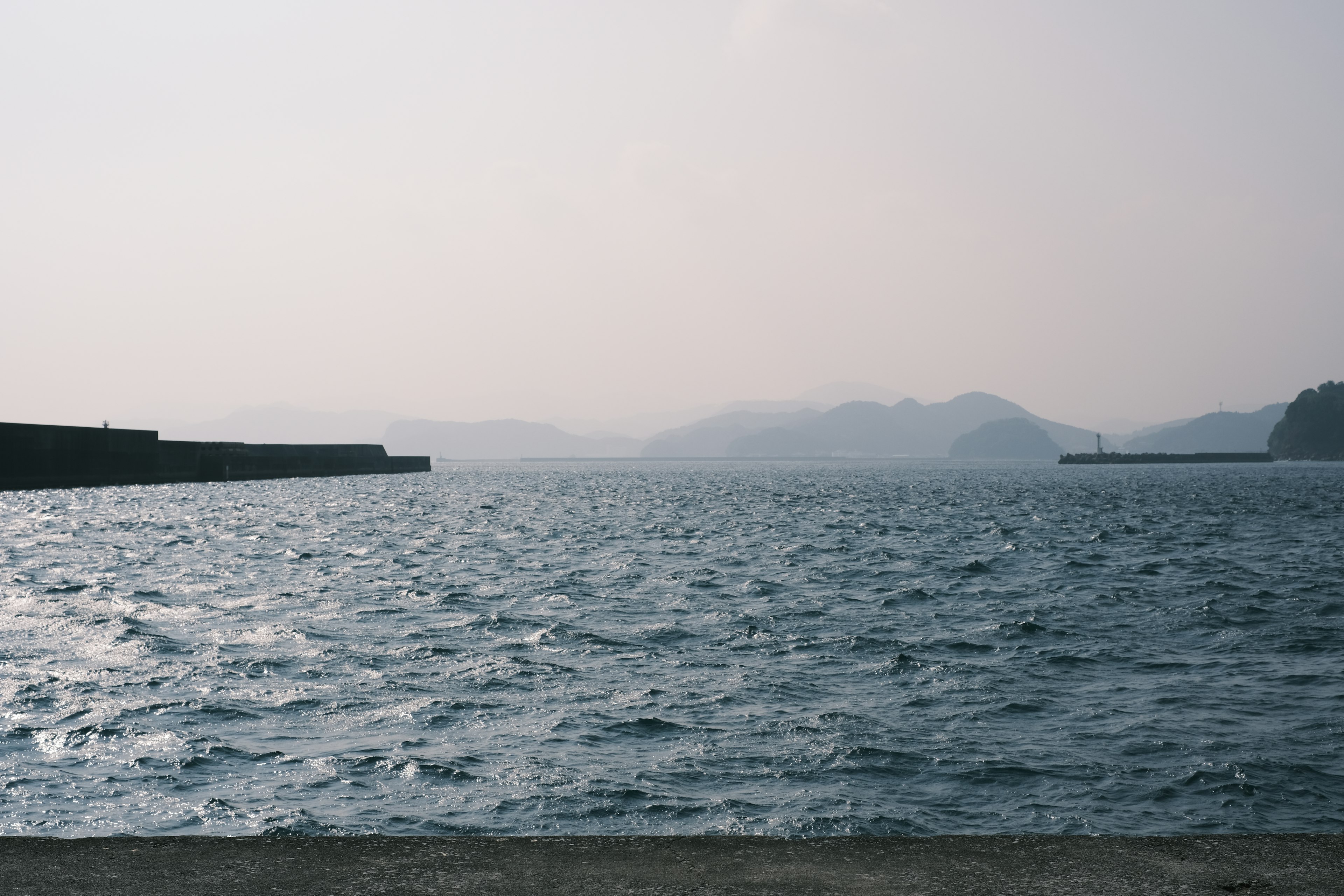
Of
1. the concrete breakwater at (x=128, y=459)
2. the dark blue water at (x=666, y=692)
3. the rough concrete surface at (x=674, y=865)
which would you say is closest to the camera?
the rough concrete surface at (x=674, y=865)

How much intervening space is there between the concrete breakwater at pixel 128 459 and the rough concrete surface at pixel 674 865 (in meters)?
80.7

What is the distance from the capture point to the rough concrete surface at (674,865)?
463 cm

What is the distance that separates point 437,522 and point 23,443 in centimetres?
4058

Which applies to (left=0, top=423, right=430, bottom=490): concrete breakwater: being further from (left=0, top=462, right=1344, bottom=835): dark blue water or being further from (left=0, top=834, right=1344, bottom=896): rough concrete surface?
(left=0, top=834, right=1344, bottom=896): rough concrete surface

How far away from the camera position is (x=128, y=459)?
8819 cm

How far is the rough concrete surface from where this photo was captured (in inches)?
182

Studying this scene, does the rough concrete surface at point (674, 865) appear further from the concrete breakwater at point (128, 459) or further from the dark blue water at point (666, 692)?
the concrete breakwater at point (128, 459)

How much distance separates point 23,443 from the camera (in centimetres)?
7444

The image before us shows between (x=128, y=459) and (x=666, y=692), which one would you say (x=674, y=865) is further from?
(x=128, y=459)

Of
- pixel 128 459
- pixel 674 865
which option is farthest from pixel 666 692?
pixel 128 459

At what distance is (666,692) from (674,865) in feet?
34.5

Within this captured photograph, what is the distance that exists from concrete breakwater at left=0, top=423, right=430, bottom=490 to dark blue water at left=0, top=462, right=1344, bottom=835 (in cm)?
4687

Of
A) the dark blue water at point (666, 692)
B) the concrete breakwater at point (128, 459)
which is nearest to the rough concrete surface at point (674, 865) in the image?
the dark blue water at point (666, 692)

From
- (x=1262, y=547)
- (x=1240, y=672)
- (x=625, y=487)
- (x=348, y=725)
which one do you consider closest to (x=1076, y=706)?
(x=1240, y=672)
